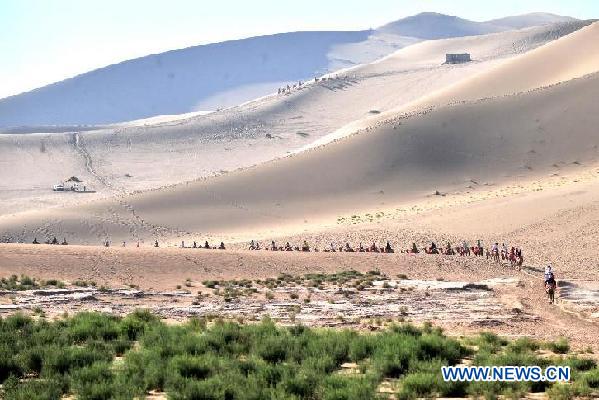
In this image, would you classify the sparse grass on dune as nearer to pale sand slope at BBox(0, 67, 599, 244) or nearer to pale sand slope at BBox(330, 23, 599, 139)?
pale sand slope at BBox(0, 67, 599, 244)

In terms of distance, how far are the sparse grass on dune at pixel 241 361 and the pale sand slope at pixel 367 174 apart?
36.5 meters

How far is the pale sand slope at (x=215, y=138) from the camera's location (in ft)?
286

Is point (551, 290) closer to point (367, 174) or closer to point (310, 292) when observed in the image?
point (310, 292)

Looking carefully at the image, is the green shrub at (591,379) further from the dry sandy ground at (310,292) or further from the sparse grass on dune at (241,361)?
the dry sandy ground at (310,292)

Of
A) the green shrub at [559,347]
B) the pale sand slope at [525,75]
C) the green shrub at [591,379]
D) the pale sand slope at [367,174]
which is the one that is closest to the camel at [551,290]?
the green shrub at [559,347]

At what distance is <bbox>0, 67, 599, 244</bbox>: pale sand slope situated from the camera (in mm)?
56875

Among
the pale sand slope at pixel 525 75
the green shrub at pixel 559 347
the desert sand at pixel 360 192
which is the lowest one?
the green shrub at pixel 559 347

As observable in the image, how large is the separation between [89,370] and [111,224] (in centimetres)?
4450

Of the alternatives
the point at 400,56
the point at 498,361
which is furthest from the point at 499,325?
the point at 400,56

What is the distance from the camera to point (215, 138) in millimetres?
107125

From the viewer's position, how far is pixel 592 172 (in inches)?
2297

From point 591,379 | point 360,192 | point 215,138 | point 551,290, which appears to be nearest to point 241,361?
point 591,379

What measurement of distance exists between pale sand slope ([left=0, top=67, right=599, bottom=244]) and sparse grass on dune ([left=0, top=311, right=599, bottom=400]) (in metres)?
36.5

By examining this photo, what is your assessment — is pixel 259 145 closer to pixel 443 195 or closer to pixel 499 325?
pixel 443 195
